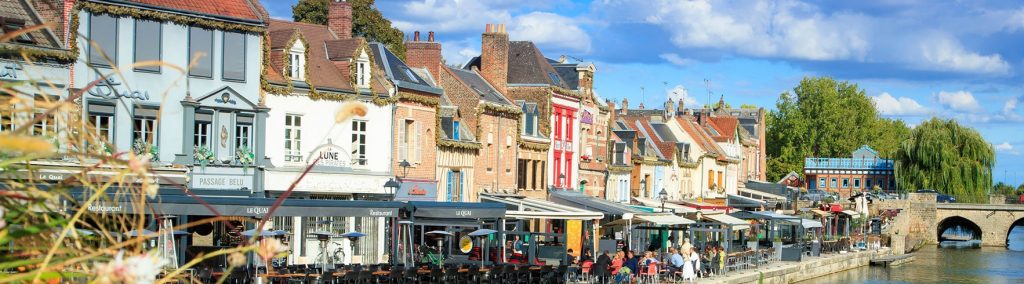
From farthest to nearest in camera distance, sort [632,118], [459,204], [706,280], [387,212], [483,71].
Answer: [632,118] < [483,71] < [706,280] < [459,204] < [387,212]

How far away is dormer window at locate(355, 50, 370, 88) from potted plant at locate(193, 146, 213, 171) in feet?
19.7

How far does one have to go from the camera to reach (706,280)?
36.2 metres

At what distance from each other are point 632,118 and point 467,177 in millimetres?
31601

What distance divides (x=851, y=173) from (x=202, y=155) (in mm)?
81886

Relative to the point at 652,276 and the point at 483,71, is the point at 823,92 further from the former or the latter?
the point at 652,276

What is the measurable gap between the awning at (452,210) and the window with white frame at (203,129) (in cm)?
584

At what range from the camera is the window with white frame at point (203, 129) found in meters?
33.1

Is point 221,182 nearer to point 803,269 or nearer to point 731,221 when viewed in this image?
point 731,221

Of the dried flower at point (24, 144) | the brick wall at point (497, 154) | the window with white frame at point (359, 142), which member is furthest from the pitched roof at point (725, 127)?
the dried flower at point (24, 144)

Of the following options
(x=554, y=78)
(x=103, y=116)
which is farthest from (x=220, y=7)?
(x=554, y=78)

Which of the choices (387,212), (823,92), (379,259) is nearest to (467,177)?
(379,259)

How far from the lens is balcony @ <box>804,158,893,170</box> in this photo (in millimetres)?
106062

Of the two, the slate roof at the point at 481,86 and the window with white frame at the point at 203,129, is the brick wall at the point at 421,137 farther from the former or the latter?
the window with white frame at the point at 203,129

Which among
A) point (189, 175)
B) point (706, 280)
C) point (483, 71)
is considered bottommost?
point (706, 280)
